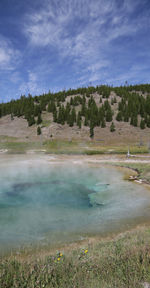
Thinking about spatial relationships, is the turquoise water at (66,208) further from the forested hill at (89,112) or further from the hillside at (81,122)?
the forested hill at (89,112)

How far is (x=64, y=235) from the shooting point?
941cm

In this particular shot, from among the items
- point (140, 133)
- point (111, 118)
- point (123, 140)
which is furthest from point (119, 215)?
point (111, 118)

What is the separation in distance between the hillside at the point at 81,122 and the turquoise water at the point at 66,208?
5466 centimetres

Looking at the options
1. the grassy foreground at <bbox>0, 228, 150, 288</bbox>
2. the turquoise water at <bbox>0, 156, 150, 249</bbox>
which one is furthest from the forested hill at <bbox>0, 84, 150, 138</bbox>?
the grassy foreground at <bbox>0, 228, 150, 288</bbox>

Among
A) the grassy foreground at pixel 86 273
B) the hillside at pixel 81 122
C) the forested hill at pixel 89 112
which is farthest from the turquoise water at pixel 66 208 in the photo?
the forested hill at pixel 89 112

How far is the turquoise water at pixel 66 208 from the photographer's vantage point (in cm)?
977

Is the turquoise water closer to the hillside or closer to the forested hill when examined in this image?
the hillside

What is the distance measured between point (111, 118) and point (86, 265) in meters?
89.0

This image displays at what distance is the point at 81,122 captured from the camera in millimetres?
90875

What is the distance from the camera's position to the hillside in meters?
79.9

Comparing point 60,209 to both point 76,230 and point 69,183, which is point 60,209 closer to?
point 76,230

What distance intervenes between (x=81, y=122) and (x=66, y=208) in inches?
3110

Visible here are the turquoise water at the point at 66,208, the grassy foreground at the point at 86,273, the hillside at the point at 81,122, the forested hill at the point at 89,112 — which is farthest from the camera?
the forested hill at the point at 89,112

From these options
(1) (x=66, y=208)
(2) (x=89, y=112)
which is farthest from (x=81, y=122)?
(1) (x=66, y=208)
